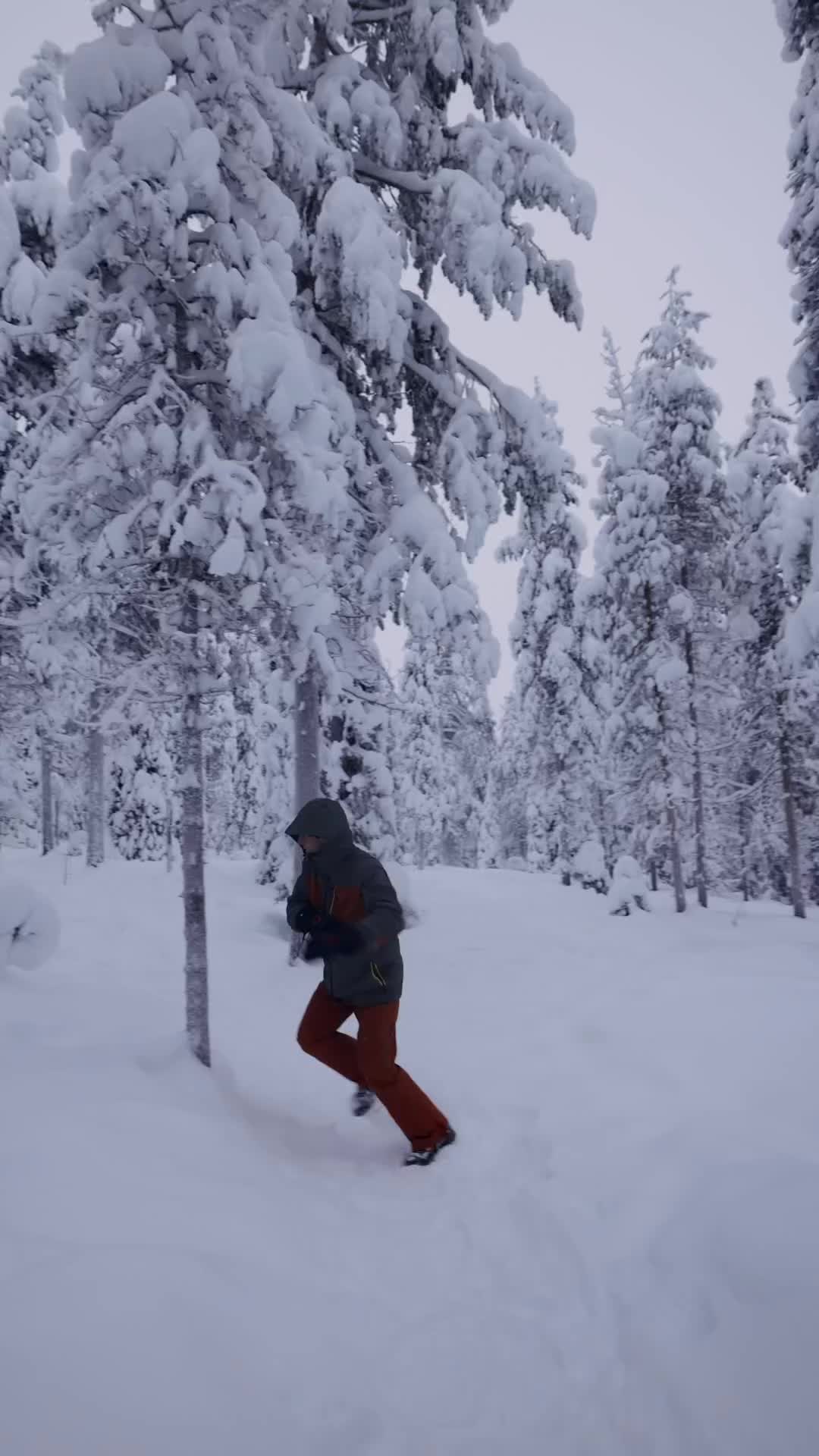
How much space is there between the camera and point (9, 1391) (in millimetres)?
2350

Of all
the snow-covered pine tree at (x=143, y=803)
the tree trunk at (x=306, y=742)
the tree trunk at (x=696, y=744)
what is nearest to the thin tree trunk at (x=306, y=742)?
the tree trunk at (x=306, y=742)

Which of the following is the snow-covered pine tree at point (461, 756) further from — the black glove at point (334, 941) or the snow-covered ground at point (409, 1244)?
the black glove at point (334, 941)

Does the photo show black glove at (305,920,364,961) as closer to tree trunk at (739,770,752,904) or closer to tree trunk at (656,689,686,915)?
tree trunk at (656,689,686,915)

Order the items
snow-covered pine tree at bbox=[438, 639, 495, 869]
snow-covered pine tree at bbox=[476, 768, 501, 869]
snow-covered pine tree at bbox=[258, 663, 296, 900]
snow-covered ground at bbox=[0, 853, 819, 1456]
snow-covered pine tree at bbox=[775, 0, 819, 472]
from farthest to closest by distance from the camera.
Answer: snow-covered pine tree at bbox=[476, 768, 501, 869], snow-covered pine tree at bbox=[438, 639, 495, 869], snow-covered pine tree at bbox=[258, 663, 296, 900], snow-covered pine tree at bbox=[775, 0, 819, 472], snow-covered ground at bbox=[0, 853, 819, 1456]

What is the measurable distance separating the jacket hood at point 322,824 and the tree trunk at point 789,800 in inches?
646

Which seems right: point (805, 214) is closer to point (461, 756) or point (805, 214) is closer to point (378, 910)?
point (378, 910)

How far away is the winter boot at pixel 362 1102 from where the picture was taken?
18.4 ft

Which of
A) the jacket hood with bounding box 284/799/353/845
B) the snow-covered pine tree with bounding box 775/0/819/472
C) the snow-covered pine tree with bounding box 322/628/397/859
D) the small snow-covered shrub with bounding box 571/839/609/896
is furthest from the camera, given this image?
the small snow-covered shrub with bounding box 571/839/609/896

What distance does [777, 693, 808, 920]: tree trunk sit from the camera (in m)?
19.0

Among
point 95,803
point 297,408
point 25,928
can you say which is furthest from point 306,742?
point 95,803

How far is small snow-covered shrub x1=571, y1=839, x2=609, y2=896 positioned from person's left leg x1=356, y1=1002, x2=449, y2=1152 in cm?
2154

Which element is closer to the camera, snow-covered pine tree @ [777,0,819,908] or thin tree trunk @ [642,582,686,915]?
snow-covered pine tree @ [777,0,819,908]

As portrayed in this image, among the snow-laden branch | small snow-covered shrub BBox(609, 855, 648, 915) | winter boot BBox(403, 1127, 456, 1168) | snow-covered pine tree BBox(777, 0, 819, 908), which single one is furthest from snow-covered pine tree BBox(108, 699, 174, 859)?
winter boot BBox(403, 1127, 456, 1168)

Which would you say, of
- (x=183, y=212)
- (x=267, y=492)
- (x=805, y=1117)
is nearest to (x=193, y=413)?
(x=267, y=492)
